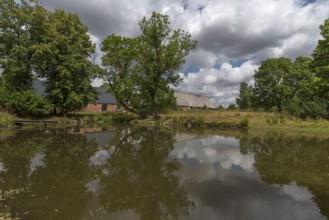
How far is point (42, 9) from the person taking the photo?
29297 mm

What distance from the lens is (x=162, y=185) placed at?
609 centimetres

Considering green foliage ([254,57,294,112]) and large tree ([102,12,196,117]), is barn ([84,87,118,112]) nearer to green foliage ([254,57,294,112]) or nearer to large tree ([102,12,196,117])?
large tree ([102,12,196,117])

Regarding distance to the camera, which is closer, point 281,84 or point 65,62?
point 65,62

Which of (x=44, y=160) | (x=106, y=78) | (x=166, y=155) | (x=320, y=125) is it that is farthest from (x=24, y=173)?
(x=106, y=78)

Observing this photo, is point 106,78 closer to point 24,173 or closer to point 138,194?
point 24,173

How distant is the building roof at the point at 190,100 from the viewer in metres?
60.6

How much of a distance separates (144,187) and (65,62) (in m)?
27.8

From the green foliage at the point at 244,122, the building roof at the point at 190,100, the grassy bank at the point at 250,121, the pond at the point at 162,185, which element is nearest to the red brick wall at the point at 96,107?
the building roof at the point at 190,100

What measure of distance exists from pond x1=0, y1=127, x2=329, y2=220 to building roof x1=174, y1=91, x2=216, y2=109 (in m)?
49.0

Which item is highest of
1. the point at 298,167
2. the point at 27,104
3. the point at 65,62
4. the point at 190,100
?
the point at 65,62

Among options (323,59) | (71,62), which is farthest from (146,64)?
(323,59)

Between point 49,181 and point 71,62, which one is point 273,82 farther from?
point 49,181

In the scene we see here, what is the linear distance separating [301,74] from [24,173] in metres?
A: 39.9

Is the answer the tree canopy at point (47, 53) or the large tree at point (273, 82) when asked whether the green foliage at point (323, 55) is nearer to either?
the large tree at point (273, 82)
